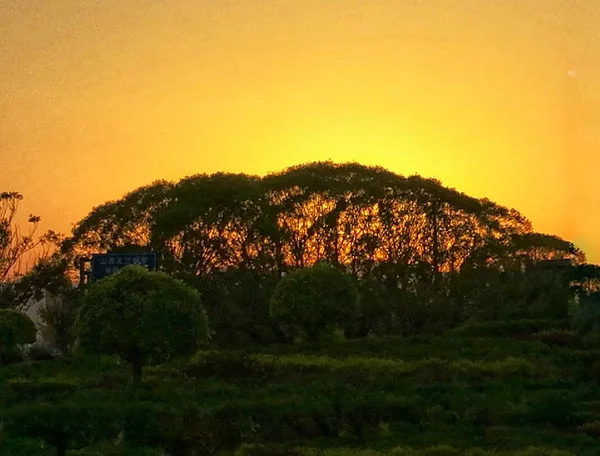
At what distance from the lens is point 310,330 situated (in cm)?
2616

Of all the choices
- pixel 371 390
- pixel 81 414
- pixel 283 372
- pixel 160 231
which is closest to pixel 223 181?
pixel 160 231

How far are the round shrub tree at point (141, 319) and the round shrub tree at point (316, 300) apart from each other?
7.37 metres

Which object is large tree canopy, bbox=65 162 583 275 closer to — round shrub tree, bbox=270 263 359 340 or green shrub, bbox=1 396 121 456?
round shrub tree, bbox=270 263 359 340

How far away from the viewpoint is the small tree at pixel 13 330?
99.2 feet

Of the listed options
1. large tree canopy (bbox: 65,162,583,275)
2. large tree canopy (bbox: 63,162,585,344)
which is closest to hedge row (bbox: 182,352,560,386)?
large tree canopy (bbox: 63,162,585,344)

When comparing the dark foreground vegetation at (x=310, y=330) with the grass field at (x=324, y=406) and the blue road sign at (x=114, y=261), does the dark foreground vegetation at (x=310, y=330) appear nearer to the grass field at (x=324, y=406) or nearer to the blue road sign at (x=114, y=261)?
the grass field at (x=324, y=406)

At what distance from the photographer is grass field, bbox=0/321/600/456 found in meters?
13.1

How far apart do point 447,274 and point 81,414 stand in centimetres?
2728

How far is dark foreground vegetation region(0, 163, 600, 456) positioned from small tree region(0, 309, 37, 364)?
0.30 feet

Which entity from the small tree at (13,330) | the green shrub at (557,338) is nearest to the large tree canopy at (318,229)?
the small tree at (13,330)

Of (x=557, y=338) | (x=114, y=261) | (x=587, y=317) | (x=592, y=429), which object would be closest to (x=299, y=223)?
(x=114, y=261)

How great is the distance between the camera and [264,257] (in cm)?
3916

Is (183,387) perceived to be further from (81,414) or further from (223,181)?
(223,181)

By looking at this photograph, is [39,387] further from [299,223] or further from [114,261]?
[299,223]
